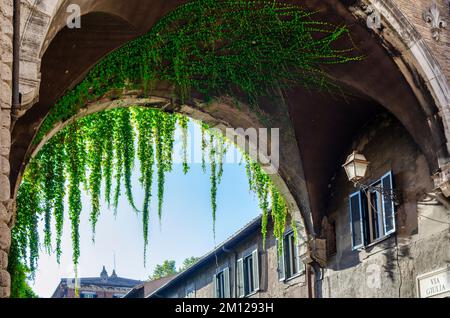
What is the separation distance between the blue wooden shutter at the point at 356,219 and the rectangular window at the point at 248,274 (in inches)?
239

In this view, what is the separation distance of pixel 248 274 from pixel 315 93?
8236mm

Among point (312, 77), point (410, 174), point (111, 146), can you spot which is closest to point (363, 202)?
point (410, 174)

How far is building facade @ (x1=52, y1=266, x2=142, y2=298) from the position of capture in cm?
5612

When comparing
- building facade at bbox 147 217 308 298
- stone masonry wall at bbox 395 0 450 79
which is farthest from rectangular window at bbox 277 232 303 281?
stone masonry wall at bbox 395 0 450 79

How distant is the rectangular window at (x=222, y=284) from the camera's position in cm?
2194

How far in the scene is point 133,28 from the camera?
35.1 feet

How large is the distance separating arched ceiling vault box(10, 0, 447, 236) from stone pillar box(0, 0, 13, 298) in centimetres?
160

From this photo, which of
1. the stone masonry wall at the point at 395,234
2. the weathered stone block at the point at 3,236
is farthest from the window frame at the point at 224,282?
the weathered stone block at the point at 3,236

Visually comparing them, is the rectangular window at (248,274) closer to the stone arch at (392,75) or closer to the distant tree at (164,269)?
the stone arch at (392,75)

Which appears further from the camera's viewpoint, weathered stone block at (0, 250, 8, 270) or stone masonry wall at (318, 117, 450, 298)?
stone masonry wall at (318, 117, 450, 298)

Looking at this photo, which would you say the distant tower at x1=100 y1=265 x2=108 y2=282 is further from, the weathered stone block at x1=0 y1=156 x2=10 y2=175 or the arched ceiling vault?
the weathered stone block at x1=0 y1=156 x2=10 y2=175
